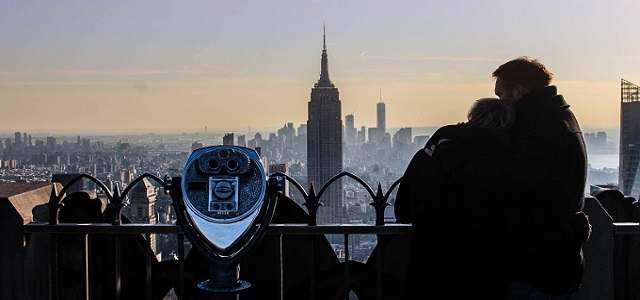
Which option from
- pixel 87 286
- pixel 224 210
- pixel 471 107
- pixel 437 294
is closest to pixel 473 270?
pixel 437 294

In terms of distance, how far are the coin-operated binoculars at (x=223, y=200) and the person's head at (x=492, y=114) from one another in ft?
3.33

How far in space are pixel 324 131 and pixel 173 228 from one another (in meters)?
53.2

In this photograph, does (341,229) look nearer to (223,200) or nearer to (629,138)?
(223,200)

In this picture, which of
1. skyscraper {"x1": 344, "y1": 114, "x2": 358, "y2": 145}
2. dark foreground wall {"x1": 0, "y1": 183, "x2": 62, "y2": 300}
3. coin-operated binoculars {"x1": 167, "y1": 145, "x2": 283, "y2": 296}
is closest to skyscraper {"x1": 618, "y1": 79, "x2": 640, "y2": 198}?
skyscraper {"x1": 344, "y1": 114, "x2": 358, "y2": 145}

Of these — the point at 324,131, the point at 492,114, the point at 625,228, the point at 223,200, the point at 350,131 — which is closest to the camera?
the point at 223,200

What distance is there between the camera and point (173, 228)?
4641 millimetres

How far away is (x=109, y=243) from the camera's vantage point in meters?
5.11

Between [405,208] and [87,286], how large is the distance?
6.97ft

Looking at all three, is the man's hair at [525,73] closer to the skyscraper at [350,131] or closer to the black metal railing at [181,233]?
the black metal railing at [181,233]

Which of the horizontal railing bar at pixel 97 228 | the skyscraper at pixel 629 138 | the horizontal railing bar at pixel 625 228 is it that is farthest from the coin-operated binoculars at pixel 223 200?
the skyscraper at pixel 629 138

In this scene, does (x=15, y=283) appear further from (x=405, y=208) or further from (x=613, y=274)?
(x=613, y=274)

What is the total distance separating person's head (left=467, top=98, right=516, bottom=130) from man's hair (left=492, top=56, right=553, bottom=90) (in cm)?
20

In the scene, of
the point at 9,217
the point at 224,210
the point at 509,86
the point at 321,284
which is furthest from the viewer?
the point at 321,284

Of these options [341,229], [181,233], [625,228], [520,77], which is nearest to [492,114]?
[520,77]
